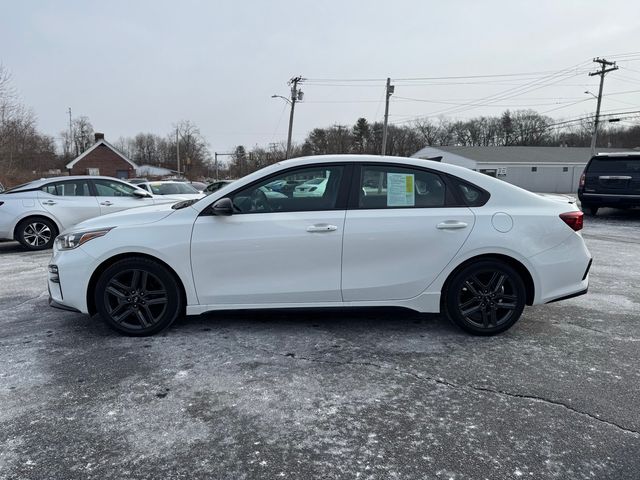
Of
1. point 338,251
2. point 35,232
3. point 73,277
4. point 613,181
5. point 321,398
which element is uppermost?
point 613,181

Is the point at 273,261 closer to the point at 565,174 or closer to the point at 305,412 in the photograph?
the point at 305,412

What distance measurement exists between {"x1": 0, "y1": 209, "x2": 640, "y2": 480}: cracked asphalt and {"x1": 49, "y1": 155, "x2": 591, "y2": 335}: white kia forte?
0.35 meters

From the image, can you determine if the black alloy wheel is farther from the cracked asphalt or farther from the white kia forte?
the white kia forte

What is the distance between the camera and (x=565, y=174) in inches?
1759

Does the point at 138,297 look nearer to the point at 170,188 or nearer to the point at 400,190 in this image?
the point at 400,190

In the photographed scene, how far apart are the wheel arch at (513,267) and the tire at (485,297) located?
0.08 ft

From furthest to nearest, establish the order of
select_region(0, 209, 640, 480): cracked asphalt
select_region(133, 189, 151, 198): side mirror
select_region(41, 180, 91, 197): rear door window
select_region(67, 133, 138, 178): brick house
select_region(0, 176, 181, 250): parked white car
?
1. select_region(67, 133, 138, 178): brick house
2. select_region(133, 189, 151, 198): side mirror
3. select_region(41, 180, 91, 197): rear door window
4. select_region(0, 176, 181, 250): parked white car
5. select_region(0, 209, 640, 480): cracked asphalt

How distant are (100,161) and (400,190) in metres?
56.2

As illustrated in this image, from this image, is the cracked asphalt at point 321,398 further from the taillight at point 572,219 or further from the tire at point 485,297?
the taillight at point 572,219

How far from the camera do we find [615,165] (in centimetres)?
1252

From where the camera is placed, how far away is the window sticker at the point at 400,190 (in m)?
3.93

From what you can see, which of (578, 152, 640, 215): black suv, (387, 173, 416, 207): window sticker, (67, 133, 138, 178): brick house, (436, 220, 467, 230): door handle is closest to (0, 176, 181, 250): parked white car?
(387, 173, 416, 207): window sticker

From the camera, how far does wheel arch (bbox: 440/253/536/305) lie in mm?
3904

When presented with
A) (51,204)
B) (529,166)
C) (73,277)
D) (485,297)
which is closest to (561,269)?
(485,297)
